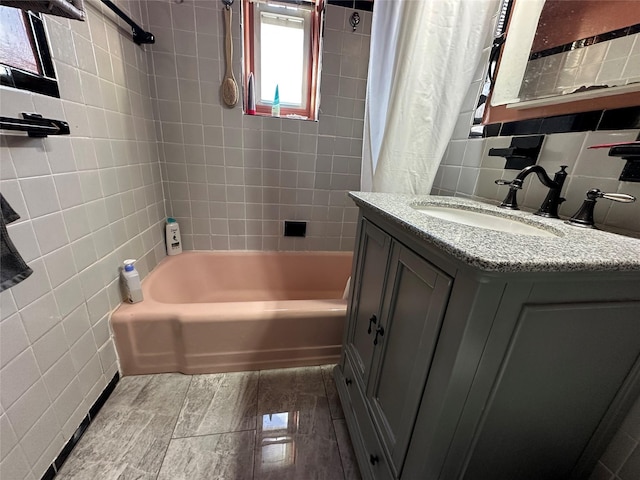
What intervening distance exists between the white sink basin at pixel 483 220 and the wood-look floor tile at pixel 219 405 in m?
1.05

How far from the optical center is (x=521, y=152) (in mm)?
835

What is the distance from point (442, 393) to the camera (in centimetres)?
46

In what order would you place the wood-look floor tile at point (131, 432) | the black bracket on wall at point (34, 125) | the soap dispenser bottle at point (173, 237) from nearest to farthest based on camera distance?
the black bracket on wall at point (34, 125) < the wood-look floor tile at point (131, 432) < the soap dispenser bottle at point (173, 237)

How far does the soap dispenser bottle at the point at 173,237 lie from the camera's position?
63.0 inches

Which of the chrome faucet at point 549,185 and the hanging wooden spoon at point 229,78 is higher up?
the hanging wooden spoon at point 229,78

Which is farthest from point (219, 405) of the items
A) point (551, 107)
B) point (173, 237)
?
point (551, 107)

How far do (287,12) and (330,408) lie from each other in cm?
208

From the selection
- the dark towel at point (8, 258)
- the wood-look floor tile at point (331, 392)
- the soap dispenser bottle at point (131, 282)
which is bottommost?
the wood-look floor tile at point (331, 392)

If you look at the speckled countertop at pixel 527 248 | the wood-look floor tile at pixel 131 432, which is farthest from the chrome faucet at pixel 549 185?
the wood-look floor tile at pixel 131 432

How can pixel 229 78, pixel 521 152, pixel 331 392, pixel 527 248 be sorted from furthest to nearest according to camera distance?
pixel 229 78
pixel 331 392
pixel 521 152
pixel 527 248

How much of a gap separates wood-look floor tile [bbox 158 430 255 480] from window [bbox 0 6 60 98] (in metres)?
1.20

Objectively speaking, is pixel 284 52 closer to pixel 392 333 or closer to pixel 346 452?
pixel 392 333

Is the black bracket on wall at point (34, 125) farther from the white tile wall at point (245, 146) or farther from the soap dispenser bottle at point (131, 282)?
the white tile wall at point (245, 146)

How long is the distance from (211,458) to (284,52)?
2.01 meters
